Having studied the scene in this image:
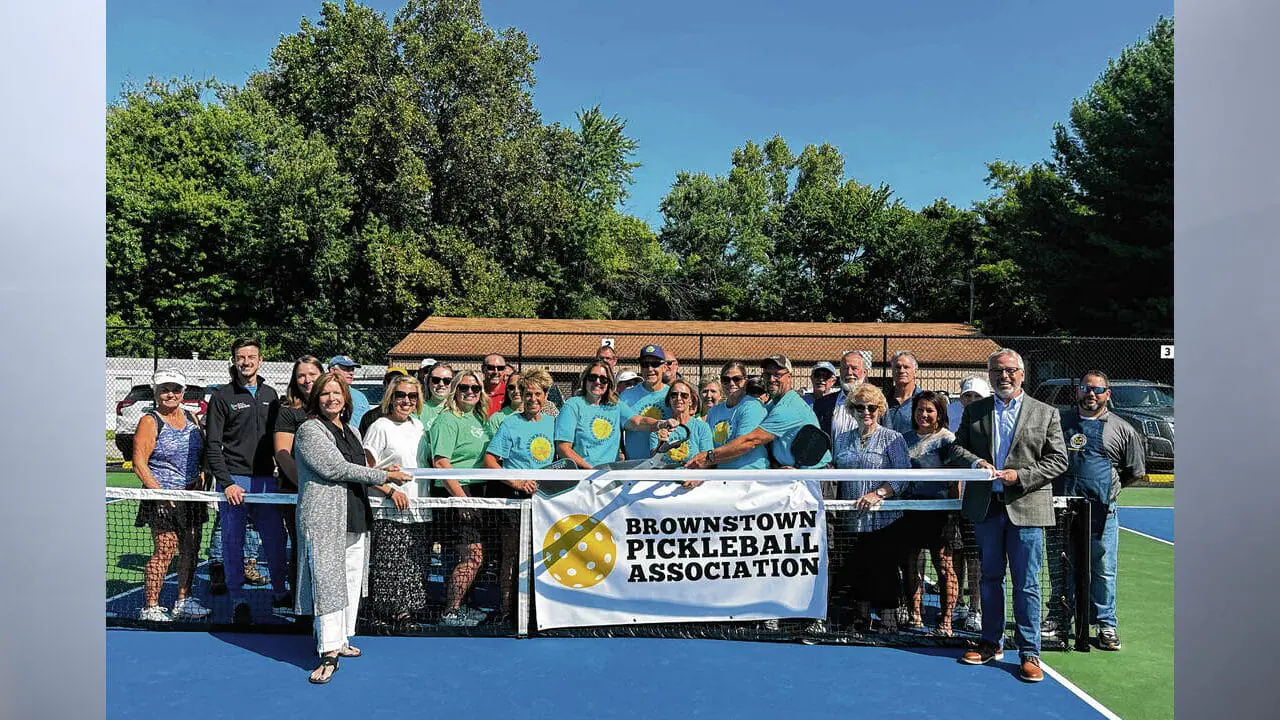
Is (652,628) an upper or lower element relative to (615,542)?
lower

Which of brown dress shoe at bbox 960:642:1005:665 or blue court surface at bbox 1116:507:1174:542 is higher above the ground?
brown dress shoe at bbox 960:642:1005:665

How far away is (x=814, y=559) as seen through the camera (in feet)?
20.0

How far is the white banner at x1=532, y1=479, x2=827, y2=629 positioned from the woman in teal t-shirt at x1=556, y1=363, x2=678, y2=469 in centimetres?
44

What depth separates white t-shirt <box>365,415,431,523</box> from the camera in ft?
20.0

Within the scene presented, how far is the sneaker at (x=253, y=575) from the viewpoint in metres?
7.19

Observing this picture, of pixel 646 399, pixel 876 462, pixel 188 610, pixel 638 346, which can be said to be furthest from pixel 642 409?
pixel 638 346

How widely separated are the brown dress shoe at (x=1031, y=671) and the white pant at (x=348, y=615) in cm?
429

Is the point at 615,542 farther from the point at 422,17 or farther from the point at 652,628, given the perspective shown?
the point at 422,17

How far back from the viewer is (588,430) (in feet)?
21.1

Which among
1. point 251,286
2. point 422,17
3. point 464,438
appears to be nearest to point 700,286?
point 422,17

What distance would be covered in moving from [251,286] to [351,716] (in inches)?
1305

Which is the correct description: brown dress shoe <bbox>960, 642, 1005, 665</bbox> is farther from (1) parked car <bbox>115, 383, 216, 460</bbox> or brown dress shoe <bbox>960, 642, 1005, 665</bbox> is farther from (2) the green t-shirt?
(1) parked car <bbox>115, 383, 216, 460</bbox>

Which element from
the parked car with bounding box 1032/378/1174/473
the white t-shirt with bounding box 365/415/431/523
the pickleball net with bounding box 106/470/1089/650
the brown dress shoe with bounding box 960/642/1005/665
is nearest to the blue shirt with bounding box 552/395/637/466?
the pickleball net with bounding box 106/470/1089/650

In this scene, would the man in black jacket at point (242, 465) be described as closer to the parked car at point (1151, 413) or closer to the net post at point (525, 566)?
the net post at point (525, 566)
